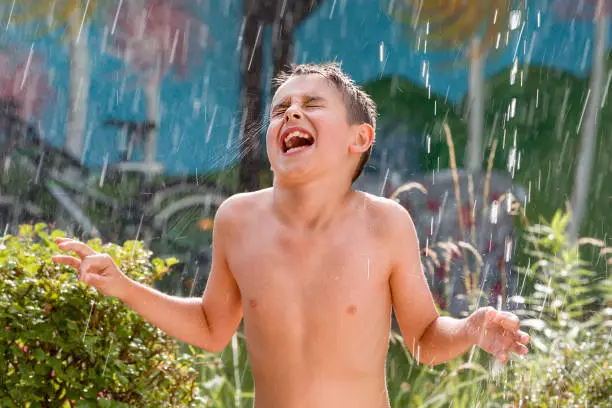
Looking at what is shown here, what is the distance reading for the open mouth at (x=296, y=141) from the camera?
7.62 feet

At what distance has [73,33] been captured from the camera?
297 inches

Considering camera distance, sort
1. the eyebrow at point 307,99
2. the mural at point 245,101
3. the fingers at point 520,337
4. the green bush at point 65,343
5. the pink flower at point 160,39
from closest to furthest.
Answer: the fingers at point 520,337 → the eyebrow at point 307,99 → the green bush at point 65,343 → the mural at point 245,101 → the pink flower at point 160,39

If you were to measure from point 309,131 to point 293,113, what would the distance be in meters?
0.07

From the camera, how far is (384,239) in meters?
2.42

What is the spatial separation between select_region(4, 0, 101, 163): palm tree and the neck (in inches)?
207

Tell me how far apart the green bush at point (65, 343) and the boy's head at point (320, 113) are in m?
1.01

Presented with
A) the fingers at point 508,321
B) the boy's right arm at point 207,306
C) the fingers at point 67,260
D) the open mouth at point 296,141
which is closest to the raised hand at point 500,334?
the fingers at point 508,321

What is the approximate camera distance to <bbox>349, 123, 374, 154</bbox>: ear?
2.47 m

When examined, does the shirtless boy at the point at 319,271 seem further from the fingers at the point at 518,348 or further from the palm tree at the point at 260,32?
the palm tree at the point at 260,32

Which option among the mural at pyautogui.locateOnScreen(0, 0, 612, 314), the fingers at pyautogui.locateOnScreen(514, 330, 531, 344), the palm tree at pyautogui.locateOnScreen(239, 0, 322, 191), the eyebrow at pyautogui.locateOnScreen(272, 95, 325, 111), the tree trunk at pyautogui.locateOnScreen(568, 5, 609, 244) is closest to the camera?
the fingers at pyautogui.locateOnScreen(514, 330, 531, 344)

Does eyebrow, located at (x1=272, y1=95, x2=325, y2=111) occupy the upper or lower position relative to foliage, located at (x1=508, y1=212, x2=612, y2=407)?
upper

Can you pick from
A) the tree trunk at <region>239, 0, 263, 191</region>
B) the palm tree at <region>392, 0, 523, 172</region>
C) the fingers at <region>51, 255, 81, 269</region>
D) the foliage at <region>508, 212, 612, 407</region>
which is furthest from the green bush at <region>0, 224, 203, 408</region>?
the palm tree at <region>392, 0, 523, 172</region>

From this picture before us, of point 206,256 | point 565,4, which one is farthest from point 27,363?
point 565,4

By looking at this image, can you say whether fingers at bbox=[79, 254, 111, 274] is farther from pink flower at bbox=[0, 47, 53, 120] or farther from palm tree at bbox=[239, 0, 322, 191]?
pink flower at bbox=[0, 47, 53, 120]
